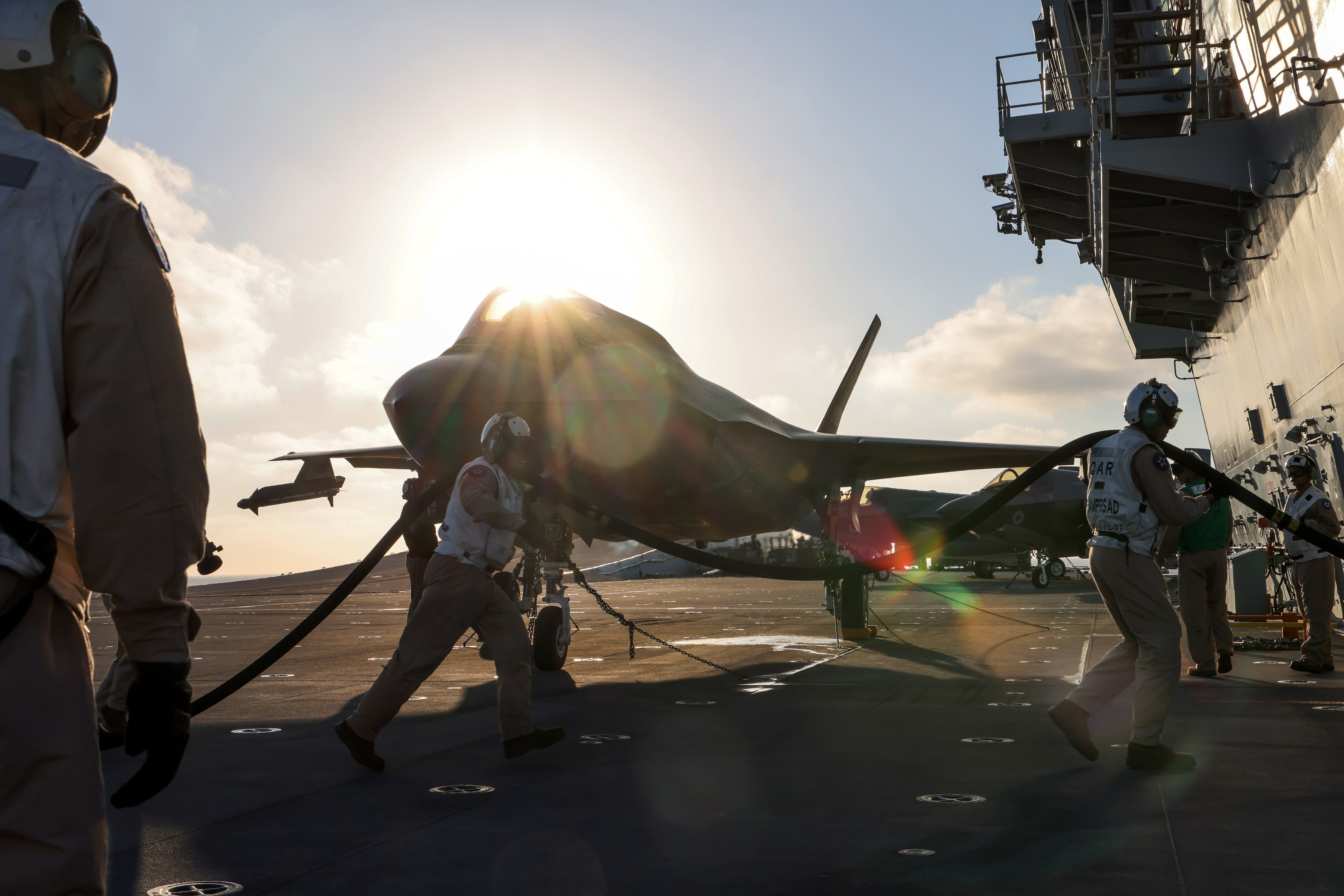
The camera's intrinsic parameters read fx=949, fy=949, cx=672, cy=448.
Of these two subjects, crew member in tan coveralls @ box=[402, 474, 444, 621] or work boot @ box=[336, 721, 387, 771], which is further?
crew member in tan coveralls @ box=[402, 474, 444, 621]

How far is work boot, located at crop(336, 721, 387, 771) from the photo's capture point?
5.34 metres

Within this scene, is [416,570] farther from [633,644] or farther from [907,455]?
[907,455]

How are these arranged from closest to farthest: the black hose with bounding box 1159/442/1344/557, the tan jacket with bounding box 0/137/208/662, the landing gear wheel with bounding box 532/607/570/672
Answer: the tan jacket with bounding box 0/137/208/662 → the black hose with bounding box 1159/442/1344/557 → the landing gear wheel with bounding box 532/607/570/672

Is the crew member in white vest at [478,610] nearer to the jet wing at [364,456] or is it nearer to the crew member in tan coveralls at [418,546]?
the crew member in tan coveralls at [418,546]

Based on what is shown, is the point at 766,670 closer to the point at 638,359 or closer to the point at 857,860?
the point at 638,359

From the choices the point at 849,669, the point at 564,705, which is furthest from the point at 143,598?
the point at 849,669

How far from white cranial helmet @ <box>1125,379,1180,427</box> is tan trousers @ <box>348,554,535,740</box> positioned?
4.02 m

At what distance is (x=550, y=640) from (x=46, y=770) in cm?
832

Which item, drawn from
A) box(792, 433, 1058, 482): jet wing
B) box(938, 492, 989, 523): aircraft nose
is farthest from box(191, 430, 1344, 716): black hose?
box(938, 492, 989, 523): aircraft nose

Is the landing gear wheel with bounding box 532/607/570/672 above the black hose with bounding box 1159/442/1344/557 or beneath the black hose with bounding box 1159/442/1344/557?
beneath

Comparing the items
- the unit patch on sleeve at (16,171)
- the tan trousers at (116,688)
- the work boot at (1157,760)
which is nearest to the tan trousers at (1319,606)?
the work boot at (1157,760)

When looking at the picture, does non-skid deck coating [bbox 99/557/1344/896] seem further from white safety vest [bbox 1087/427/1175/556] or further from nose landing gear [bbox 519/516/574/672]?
white safety vest [bbox 1087/427/1175/556]

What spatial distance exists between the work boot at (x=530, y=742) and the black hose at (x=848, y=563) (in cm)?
129

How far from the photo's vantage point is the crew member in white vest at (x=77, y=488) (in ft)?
5.92
